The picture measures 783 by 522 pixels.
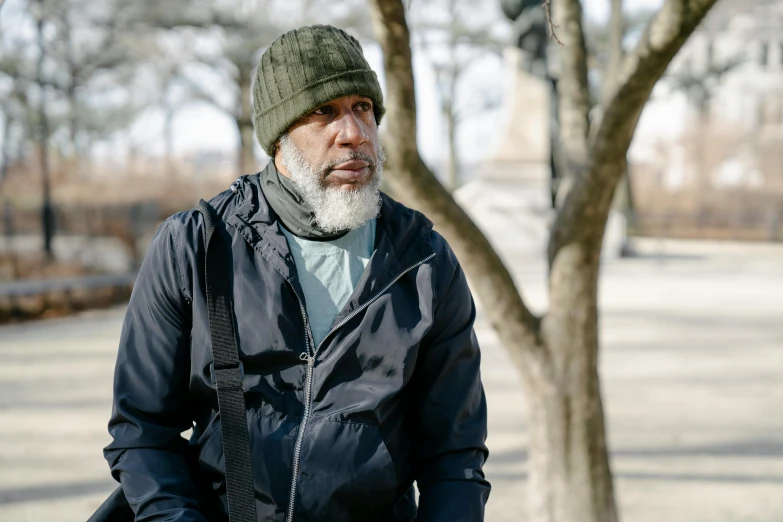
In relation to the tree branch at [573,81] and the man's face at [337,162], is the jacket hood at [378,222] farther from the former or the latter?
the tree branch at [573,81]

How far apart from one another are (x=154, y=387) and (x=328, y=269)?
44 cm

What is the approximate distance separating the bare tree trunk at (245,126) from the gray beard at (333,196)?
Answer: 60.7 feet

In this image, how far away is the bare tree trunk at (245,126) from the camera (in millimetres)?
20672

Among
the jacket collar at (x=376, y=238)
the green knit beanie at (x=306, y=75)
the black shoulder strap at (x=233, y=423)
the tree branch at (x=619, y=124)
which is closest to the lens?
the black shoulder strap at (x=233, y=423)

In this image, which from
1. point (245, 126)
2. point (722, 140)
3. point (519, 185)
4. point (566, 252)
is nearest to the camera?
point (566, 252)

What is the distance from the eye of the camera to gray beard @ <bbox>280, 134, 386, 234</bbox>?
201 cm

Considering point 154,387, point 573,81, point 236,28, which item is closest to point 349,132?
point 154,387

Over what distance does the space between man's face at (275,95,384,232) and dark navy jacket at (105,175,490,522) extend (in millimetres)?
96

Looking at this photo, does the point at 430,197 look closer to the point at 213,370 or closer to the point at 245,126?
the point at 213,370

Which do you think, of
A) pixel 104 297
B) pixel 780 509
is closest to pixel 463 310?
pixel 780 509

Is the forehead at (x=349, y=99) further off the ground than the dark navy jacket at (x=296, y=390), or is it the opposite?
the forehead at (x=349, y=99)

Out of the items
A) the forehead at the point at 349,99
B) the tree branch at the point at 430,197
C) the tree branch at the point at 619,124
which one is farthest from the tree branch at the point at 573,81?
the forehead at the point at 349,99

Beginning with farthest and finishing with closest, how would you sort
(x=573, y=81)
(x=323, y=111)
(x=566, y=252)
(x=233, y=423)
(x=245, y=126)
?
(x=245, y=126)
(x=573, y=81)
(x=566, y=252)
(x=323, y=111)
(x=233, y=423)

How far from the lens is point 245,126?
69.7ft
